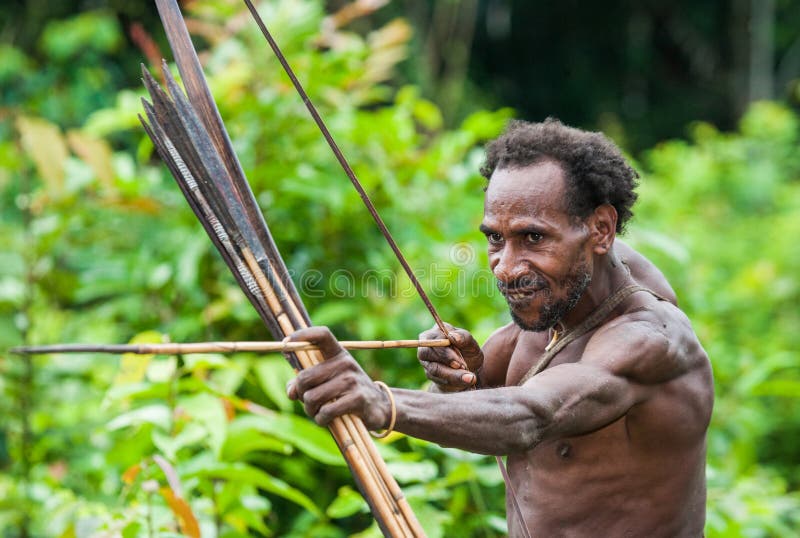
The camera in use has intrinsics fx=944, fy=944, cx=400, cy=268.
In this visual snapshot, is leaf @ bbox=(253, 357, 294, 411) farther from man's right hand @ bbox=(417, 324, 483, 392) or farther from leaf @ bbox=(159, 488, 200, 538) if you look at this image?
man's right hand @ bbox=(417, 324, 483, 392)

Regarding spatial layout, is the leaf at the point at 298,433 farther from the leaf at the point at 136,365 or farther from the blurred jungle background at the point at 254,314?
the leaf at the point at 136,365

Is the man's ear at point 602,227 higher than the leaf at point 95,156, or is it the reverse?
the leaf at point 95,156

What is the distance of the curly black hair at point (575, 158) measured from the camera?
2000mm

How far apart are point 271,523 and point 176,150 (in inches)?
89.0

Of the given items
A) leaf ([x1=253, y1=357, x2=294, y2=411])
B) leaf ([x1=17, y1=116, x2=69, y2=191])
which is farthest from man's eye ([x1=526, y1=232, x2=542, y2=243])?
leaf ([x1=17, y1=116, x2=69, y2=191])

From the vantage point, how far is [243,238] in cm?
169

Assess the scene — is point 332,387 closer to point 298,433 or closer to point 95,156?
point 298,433

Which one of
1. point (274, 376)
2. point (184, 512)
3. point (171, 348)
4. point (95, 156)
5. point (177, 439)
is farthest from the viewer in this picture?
point (95, 156)

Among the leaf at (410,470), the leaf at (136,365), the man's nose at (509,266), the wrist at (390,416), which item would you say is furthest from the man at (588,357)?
the leaf at (136,365)

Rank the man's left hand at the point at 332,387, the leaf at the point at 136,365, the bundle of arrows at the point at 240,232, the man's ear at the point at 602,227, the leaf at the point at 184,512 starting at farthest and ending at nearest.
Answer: the leaf at the point at 136,365, the leaf at the point at 184,512, the man's ear at the point at 602,227, the bundle of arrows at the point at 240,232, the man's left hand at the point at 332,387

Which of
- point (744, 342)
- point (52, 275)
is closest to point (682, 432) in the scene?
point (52, 275)

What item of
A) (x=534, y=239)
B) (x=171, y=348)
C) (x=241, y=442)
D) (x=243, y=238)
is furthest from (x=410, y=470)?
(x=171, y=348)

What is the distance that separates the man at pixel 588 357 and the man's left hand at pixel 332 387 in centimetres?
31

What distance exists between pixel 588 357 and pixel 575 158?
0.42 meters
